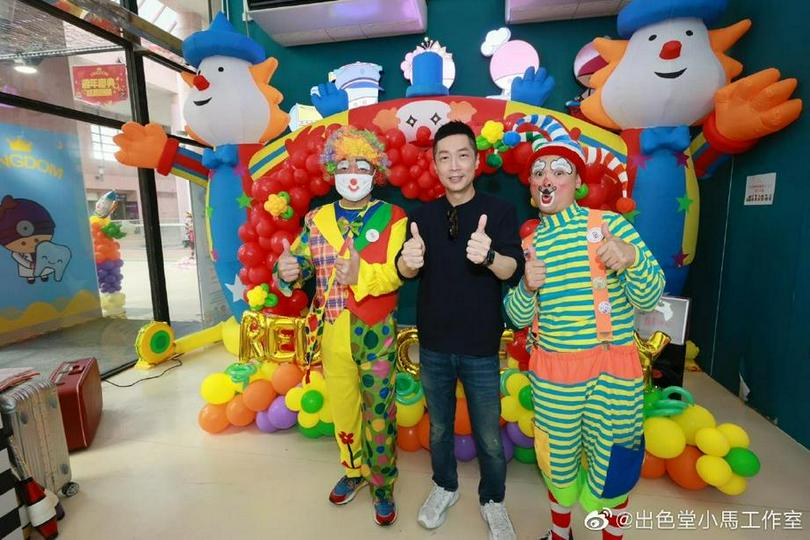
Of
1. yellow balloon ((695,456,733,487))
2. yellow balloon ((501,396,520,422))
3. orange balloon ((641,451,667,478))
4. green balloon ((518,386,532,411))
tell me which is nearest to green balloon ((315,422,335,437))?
yellow balloon ((501,396,520,422))

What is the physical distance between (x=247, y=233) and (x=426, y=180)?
1.48 meters

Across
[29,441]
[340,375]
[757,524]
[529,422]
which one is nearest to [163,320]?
[29,441]

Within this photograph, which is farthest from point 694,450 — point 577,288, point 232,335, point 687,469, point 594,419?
point 232,335

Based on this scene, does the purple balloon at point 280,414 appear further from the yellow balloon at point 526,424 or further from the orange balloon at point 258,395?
the yellow balloon at point 526,424

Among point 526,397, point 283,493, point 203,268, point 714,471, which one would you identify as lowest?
point 283,493

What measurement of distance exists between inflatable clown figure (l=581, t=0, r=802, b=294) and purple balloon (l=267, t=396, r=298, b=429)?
2.83 m

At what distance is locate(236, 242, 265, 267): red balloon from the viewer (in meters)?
3.32

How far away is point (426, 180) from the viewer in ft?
10.3

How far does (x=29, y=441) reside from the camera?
1952 mm

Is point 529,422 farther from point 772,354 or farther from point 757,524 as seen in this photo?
point 772,354

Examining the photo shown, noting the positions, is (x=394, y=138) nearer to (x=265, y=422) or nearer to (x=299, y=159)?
(x=299, y=159)

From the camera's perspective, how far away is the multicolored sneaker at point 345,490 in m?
2.05

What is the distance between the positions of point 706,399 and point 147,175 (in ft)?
17.1

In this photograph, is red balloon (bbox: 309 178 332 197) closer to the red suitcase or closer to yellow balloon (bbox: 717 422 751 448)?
the red suitcase
